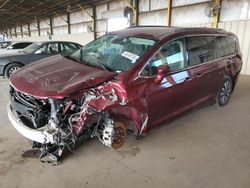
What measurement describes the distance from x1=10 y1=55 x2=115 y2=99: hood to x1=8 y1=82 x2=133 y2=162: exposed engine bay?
0.09 metres

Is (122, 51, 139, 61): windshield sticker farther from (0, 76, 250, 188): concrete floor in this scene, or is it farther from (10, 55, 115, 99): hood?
(0, 76, 250, 188): concrete floor

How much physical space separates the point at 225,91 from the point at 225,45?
0.88 meters

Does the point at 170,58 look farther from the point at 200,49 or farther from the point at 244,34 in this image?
the point at 244,34

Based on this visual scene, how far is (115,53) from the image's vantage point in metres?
2.91

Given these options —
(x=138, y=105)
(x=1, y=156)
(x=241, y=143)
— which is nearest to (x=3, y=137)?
(x=1, y=156)

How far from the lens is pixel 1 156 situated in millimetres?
2574

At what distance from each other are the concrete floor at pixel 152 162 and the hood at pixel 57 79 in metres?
0.83

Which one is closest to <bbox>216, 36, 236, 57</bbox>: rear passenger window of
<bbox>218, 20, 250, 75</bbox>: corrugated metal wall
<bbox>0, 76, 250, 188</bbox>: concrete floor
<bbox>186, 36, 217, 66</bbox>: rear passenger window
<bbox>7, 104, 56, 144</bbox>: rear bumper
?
<bbox>186, 36, 217, 66</bbox>: rear passenger window

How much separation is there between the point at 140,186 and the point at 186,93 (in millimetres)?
1533

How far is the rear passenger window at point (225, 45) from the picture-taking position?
3887mm

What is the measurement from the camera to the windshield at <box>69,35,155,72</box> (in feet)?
8.81

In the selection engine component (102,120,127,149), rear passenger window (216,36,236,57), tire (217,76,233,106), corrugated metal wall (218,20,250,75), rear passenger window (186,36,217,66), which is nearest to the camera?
engine component (102,120,127,149)

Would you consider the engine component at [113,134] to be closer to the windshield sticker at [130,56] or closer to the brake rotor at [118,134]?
the brake rotor at [118,134]

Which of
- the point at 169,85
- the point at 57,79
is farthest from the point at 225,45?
the point at 57,79
